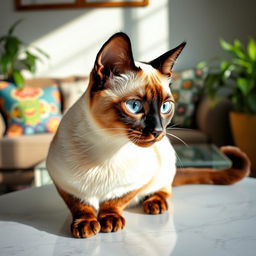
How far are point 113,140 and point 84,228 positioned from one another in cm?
16

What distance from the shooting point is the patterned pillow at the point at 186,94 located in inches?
120

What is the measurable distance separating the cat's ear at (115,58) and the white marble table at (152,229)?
283mm

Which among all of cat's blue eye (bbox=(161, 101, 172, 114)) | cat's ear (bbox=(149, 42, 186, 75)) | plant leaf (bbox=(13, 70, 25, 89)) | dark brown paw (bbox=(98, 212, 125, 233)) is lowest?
plant leaf (bbox=(13, 70, 25, 89))

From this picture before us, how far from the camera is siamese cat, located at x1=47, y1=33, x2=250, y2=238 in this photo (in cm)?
58

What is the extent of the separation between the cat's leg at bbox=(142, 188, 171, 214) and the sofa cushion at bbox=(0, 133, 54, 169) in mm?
1922

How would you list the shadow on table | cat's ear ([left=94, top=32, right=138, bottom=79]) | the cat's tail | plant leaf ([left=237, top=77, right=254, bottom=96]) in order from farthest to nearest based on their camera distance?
plant leaf ([left=237, top=77, right=254, bottom=96]) → the cat's tail → the shadow on table → cat's ear ([left=94, top=32, right=138, bottom=79])

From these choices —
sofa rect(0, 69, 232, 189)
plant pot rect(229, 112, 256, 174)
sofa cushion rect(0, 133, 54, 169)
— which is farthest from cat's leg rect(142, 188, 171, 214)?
plant pot rect(229, 112, 256, 174)

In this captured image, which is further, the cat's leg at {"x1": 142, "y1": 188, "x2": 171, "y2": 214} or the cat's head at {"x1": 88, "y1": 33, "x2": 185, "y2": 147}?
the cat's leg at {"x1": 142, "y1": 188, "x2": 171, "y2": 214}

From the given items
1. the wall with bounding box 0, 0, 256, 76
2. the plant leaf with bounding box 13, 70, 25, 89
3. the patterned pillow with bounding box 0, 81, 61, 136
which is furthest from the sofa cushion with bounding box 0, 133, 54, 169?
the wall with bounding box 0, 0, 256, 76

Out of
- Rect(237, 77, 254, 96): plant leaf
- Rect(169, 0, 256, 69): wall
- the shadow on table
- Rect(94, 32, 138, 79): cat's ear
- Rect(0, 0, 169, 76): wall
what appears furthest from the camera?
Rect(0, 0, 169, 76): wall

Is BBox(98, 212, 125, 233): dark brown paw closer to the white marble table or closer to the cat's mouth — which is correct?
the white marble table

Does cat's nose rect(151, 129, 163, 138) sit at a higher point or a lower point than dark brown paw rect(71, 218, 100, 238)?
higher

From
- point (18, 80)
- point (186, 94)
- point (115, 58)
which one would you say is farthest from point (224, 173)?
point (18, 80)

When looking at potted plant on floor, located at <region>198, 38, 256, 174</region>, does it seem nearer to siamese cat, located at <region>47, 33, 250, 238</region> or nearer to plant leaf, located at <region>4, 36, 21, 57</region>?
plant leaf, located at <region>4, 36, 21, 57</region>
